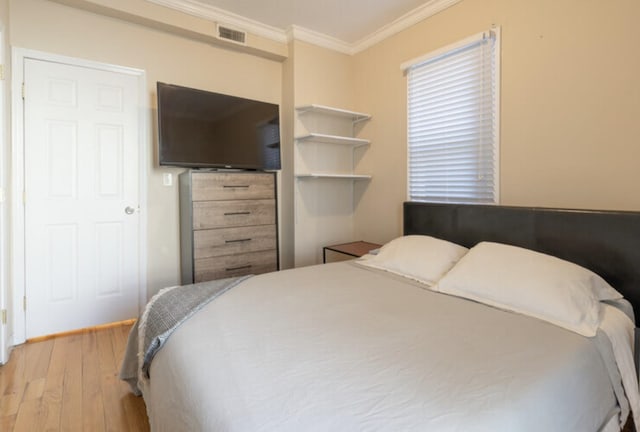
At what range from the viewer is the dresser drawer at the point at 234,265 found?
2677mm

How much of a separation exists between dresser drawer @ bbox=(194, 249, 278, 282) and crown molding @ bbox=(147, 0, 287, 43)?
206cm

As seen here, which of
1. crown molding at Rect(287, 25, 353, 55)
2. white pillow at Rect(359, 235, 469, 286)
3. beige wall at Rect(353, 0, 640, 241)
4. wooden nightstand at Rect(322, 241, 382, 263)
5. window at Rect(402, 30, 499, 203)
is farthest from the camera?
crown molding at Rect(287, 25, 353, 55)

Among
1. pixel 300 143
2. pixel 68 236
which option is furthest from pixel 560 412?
pixel 68 236

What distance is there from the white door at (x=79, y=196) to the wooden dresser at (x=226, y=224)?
493 mm

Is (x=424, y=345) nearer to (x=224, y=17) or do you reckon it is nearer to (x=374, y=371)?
(x=374, y=371)

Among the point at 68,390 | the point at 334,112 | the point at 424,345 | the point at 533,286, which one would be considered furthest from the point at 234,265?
the point at 533,286

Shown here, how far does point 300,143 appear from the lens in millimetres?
3361

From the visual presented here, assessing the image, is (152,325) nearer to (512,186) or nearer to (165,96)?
(165,96)

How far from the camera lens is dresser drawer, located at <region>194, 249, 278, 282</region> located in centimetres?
268

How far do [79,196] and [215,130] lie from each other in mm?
1173

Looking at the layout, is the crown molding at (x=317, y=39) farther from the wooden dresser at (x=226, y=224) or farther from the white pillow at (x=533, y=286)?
the white pillow at (x=533, y=286)

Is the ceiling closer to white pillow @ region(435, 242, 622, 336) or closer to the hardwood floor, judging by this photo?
white pillow @ region(435, 242, 622, 336)

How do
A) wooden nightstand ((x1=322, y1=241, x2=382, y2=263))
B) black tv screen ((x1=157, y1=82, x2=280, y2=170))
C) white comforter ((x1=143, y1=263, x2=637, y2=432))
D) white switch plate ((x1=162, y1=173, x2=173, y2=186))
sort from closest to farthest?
white comforter ((x1=143, y1=263, x2=637, y2=432)), black tv screen ((x1=157, y1=82, x2=280, y2=170)), white switch plate ((x1=162, y1=173, x2=173, y2=186)), wooden nightstand ((x1=322, y1=241, x2=382, y2=263))

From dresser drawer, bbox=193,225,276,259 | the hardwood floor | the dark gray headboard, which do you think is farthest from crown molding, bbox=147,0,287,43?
the hardwood floor
